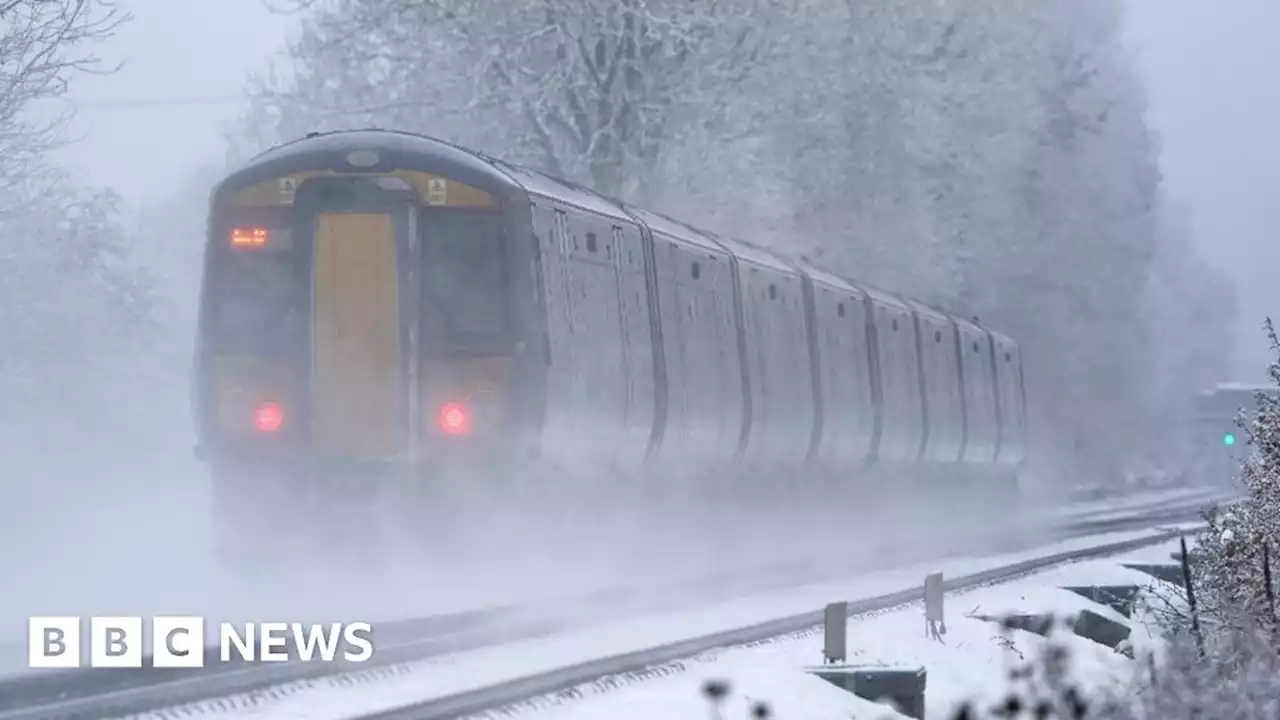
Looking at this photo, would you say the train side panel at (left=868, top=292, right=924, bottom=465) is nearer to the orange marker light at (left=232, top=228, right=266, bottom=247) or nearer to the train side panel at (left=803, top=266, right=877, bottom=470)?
the train side panel at (left=803, top=266, right=877, bottom=470)

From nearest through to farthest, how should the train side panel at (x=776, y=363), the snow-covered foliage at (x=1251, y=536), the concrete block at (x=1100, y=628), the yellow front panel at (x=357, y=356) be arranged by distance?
the snow-covered foliage at (x=1251, y=536)
the concrete block at (x=1100, y=628)
the yellow front panel at (x=357, y=356)
the train side panel at (x=776, y=363)

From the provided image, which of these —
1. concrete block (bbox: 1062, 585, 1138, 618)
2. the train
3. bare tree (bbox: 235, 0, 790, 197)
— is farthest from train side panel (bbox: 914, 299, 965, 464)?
the train


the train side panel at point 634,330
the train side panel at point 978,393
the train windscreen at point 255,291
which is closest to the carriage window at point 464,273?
the train windscreen at point 255,291

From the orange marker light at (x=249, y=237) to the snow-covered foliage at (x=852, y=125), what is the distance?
13.2 metres

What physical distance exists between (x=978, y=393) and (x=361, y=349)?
1943 centimetres

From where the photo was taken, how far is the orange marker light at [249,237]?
14.1 metres

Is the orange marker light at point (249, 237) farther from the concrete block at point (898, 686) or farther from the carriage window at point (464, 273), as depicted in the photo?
the concrete block at point (898, 686)

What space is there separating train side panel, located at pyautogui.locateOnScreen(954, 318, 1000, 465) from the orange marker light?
1815cm

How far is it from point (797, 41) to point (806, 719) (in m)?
21.2

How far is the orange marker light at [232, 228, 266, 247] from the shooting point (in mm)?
14148

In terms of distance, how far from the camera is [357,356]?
13930 mm

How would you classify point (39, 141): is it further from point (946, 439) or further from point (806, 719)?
point (806, 719)

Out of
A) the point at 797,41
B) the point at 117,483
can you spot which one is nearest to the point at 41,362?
the point at 117,483

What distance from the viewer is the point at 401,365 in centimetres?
1386
